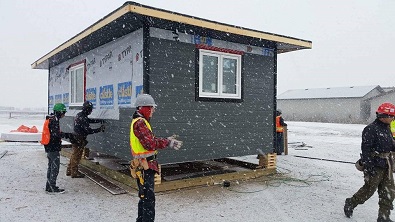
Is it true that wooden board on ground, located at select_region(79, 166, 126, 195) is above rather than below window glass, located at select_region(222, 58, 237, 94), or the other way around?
below

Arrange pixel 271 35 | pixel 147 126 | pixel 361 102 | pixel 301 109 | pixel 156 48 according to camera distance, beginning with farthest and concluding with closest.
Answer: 1. pixel 301 109
2. pixel 361 102
3. pixel 271 35
4. pixel 156 48
5. pixel 147 126

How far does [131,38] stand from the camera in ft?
24.3

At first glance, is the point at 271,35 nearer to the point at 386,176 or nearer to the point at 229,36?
the point at 229,36

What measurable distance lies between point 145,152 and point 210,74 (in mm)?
4186

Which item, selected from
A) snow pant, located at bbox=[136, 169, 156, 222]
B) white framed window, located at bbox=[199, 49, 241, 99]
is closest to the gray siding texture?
white framed window, located at bbox=[199, 49, 241, 99]

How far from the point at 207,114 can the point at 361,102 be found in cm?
4083

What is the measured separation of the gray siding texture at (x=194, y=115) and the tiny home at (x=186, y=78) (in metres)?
0.02

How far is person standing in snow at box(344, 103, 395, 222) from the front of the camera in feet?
15.4

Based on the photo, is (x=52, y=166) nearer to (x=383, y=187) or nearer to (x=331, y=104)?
(x=383, y=187)

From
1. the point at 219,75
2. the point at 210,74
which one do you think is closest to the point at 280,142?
the point at 219,75

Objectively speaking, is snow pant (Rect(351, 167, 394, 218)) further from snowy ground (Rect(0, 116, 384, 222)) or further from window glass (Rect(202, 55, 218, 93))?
window glass (Rect(202, 55, 218, 93))

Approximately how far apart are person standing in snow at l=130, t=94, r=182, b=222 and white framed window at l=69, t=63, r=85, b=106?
7021 millimetres

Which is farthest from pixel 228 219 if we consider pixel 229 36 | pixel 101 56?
pixel 101 56

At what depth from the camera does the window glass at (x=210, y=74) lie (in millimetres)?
7705
